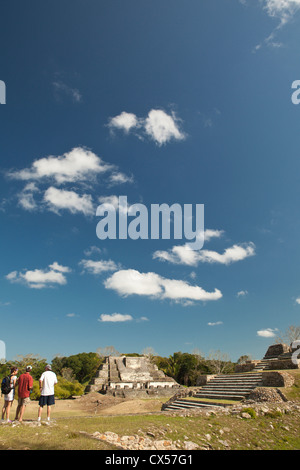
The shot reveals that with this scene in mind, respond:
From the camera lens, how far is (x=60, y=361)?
6550cm

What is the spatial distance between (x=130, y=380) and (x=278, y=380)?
86.4ft

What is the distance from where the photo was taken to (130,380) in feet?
118

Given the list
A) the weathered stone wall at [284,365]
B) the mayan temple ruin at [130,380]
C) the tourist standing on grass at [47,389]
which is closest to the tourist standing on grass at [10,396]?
the tourist standing on grass at [47,389]

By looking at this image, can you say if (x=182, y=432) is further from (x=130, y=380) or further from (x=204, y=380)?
(x=130, y=380)

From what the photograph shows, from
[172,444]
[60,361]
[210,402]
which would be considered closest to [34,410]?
[210,402]

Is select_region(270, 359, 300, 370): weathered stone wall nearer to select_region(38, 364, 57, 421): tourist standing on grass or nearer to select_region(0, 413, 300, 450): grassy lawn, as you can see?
select_region(0, 413, 300, 450): grassy lawn

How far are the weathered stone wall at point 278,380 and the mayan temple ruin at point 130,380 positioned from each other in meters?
18.9

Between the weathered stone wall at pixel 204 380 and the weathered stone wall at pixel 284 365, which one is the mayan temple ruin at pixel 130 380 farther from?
the weathered stone wall at pixel 284 365

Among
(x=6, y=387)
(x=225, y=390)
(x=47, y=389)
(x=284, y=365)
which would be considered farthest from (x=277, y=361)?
(x=6, y=387)

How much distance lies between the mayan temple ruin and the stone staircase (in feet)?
48.6

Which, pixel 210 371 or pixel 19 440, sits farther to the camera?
pixel 210 371
